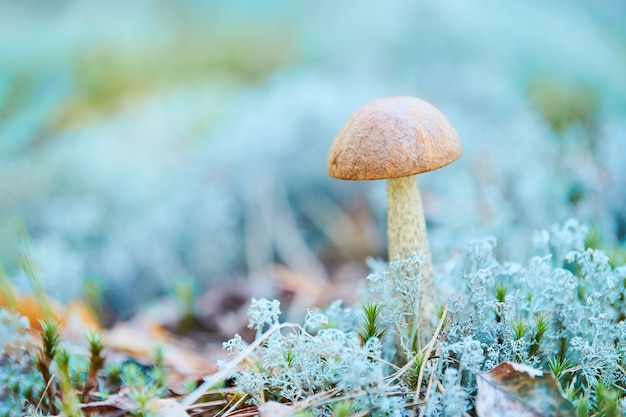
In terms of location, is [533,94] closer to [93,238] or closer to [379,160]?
[379,160]

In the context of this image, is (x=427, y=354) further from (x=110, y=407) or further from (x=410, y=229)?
(x=110, y=407)

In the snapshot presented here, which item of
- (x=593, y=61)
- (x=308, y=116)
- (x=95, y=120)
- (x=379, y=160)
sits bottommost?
(x=379, y=160)

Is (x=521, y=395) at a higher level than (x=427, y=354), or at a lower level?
lower

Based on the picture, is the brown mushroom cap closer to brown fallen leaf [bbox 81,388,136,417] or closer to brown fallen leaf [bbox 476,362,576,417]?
brown fallen leaf [bbox 476,362,576,417]

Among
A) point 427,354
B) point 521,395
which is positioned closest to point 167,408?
point 427,354

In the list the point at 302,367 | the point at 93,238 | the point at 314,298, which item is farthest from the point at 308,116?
the point at 302,367
